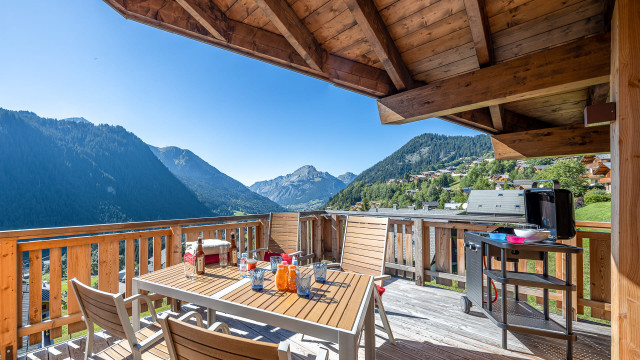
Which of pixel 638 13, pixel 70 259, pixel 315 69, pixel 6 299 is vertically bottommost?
pixel 6 299

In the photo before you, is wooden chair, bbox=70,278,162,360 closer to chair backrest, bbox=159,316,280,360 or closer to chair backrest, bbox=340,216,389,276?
chair backrest, bbox=159,316,280,360

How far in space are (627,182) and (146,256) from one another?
3.95 metres

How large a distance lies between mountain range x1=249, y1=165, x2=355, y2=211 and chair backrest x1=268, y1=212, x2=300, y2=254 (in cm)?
8211

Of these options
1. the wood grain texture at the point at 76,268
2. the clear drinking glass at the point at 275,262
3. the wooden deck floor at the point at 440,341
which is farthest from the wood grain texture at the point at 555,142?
the wood grain texture at the point at 76,268

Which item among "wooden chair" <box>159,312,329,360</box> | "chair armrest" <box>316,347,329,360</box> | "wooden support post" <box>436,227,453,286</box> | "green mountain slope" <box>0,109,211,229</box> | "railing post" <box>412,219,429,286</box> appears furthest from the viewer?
"green mountain slope" <box>0,109,211,229</box>

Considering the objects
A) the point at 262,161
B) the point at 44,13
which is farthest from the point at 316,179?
the point at 44,13

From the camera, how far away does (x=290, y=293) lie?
5.30 feet

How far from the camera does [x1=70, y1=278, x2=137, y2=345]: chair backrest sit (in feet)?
3.92

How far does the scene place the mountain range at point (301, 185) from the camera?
92.6 metres

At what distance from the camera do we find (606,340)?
243 cm

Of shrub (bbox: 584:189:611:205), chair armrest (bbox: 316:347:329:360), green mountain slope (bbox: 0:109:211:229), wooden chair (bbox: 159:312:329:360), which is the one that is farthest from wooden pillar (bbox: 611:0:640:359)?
green mountain slope (bbox: 0:109:211:229)

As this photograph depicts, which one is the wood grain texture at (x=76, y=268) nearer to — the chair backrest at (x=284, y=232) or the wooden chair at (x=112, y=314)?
the wooden chair at (x=112, y=314)

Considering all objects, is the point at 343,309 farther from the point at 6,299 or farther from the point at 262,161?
the point at 262,161

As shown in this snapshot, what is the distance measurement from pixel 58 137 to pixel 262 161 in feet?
117
